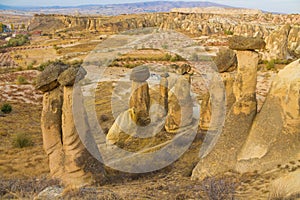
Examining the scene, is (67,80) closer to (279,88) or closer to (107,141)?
(107,141)

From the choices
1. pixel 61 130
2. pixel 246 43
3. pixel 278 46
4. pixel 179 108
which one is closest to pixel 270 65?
pixel 278 46

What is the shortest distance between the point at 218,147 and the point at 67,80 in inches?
92.6

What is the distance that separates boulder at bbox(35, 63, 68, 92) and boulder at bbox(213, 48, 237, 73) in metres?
2.78

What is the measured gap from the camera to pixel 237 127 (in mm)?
4812

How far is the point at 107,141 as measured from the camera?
6301mm

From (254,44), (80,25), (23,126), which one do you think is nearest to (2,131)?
(23,126)

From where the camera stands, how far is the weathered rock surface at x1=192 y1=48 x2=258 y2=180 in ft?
15.2

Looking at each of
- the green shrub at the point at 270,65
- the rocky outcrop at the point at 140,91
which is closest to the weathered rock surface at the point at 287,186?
the rocky outcrop at the point at 140,91

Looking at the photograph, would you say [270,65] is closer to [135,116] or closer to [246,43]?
[135,116]

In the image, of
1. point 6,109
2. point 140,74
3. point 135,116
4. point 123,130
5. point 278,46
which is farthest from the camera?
point 278,46

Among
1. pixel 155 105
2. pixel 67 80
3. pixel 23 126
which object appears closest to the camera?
pixel 67 80

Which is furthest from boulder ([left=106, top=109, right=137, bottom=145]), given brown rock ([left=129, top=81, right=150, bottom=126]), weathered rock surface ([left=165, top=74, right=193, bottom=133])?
weathered rock surface ([left=165, top=74, right=193, bottom=133])

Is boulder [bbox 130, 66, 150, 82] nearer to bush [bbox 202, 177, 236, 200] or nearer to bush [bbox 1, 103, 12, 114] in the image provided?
bush [bbox 202, 177, 236, 200]

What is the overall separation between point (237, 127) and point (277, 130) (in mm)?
611
